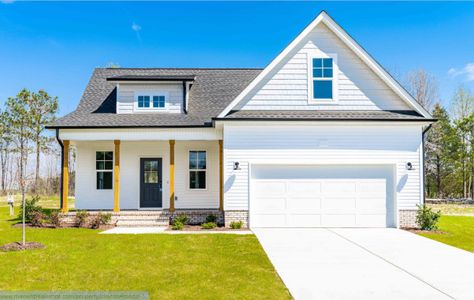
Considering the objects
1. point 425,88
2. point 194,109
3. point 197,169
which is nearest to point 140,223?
point 197,169

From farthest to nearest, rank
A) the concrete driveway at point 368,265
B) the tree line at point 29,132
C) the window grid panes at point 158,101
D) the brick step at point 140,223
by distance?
the tree line at point 29,132 → the window grid panes at point 158,101 → the brick step at point 140,223 → the concrete driveway at point 368,265

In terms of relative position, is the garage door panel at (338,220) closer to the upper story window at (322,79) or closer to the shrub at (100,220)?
the upper story window at (322,79)

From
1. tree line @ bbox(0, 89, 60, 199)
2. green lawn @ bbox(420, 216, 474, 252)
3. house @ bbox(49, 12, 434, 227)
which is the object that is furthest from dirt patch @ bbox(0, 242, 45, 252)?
tree line @ bbox(0, 89, 60, 199)

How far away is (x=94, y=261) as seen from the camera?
757 centimetres

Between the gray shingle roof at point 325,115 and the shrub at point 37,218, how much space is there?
26.0 feet

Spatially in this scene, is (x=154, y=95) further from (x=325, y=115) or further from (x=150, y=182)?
(x=325, y=115)

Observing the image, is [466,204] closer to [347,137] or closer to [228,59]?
[347,137]

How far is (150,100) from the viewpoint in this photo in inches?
592

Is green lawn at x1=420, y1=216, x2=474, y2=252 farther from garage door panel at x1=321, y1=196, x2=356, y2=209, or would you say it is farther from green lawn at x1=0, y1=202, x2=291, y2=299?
green lawn at x1=0, y1=202, x2=291, y2=299

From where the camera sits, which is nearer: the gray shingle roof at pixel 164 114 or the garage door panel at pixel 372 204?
the garage door panel at pixel 372 204

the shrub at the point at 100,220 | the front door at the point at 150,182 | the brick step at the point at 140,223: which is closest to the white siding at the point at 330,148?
the brick step at the point at 140,223

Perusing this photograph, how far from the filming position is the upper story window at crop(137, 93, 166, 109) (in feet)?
49.2

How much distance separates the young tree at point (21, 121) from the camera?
2821cm

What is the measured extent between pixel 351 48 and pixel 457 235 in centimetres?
747
